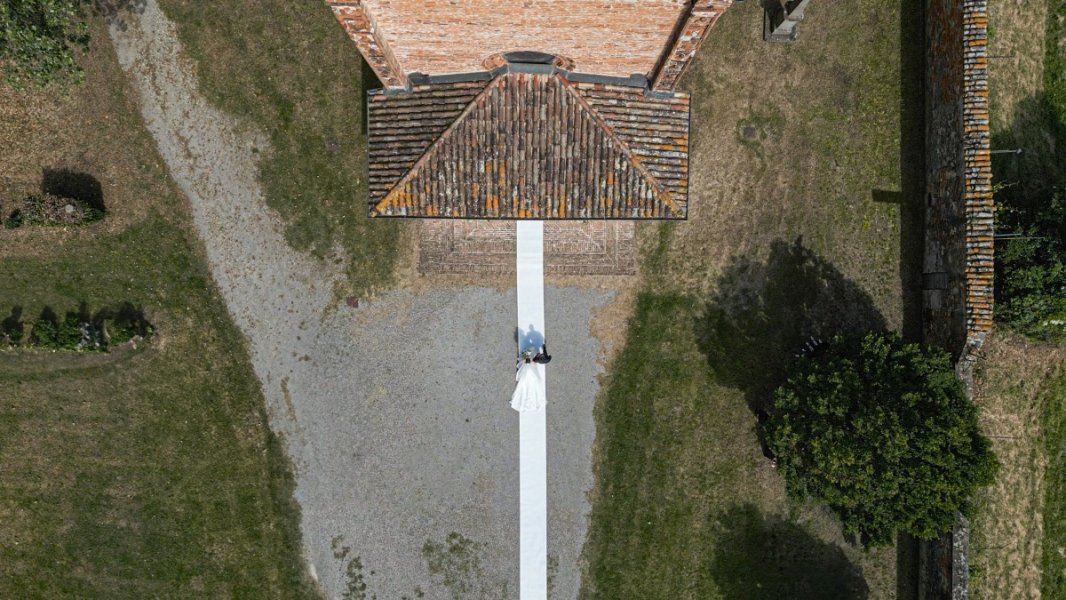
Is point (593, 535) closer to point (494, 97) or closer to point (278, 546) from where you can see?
point (278, 546)

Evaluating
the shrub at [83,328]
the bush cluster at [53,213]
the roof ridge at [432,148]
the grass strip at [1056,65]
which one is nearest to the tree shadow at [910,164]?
the grass strip at [1056,65]

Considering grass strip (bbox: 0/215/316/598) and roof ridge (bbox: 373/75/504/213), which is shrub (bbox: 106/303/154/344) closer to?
grass strip (bbox: 0/215/316/598)

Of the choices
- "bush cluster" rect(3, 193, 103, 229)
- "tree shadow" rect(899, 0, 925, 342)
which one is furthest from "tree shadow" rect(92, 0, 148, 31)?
"tree shadow" rect(899, 0, 925, 342)

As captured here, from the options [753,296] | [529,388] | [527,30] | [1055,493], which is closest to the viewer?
[527,30]

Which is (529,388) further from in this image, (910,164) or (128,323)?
(910,164)

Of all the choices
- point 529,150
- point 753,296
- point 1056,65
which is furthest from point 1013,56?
point 529,150

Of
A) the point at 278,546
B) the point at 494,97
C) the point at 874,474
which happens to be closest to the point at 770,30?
the point at 494,97
